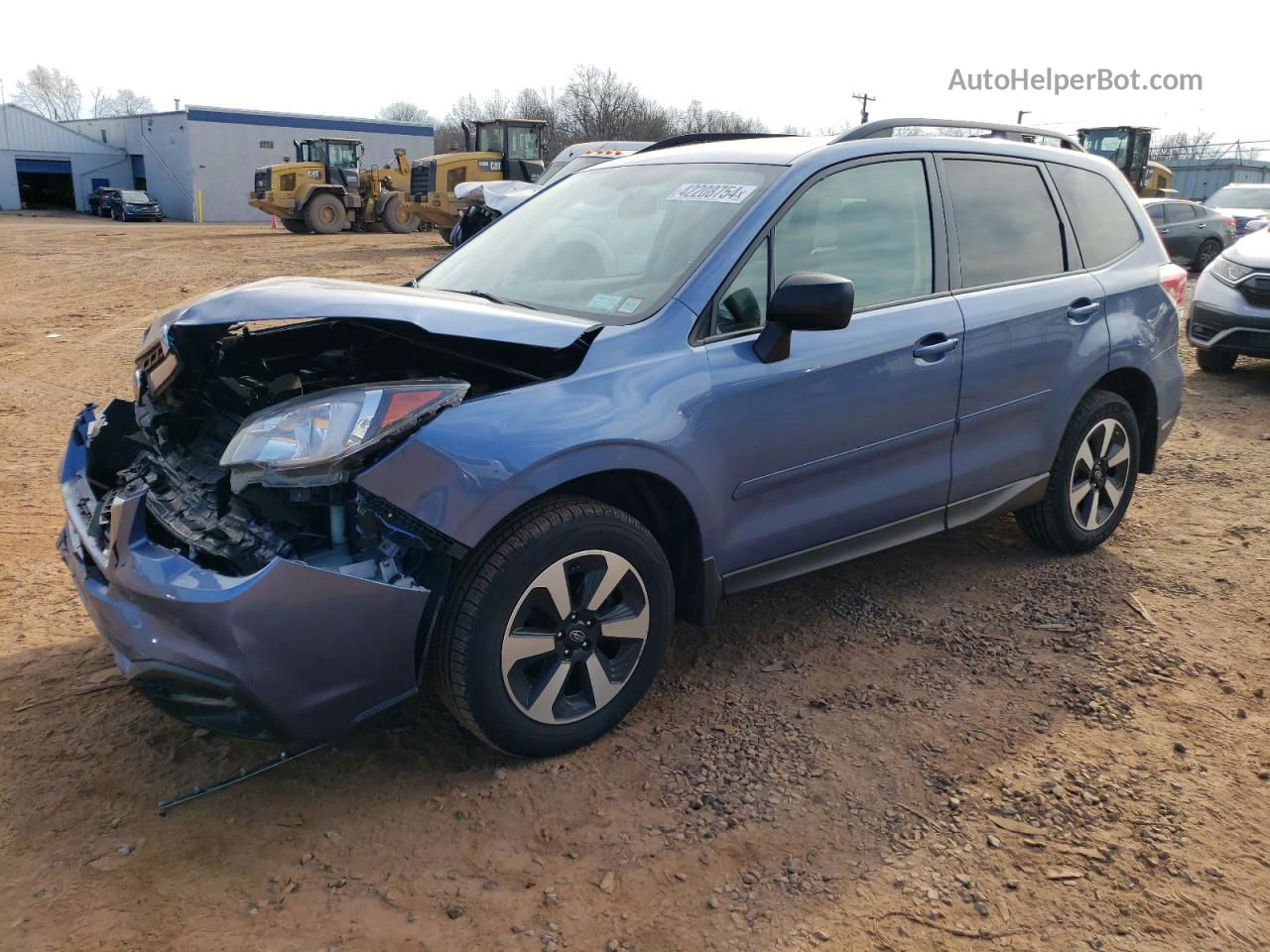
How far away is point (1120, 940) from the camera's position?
7.52 ft

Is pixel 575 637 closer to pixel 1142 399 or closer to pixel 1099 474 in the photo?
pixel 1099 474

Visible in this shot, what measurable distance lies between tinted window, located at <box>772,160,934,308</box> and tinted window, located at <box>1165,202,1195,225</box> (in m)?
16.7

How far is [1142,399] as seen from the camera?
4.64m

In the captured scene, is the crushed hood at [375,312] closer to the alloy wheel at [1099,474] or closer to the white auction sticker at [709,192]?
the white auction sticker at [709,192]

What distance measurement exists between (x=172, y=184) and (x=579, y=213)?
52424 millimetres

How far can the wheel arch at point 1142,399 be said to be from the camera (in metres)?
4.50

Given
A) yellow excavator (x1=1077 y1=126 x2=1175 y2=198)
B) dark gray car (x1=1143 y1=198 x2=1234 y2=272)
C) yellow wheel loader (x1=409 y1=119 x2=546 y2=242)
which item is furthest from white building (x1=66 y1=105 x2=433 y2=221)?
dark gray car (x1=1143 y1=198 x2=1234 y2=272)

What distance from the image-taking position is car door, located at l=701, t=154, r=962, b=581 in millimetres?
3129

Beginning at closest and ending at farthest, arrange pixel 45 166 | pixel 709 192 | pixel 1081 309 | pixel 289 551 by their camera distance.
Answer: pixel 289 551 → pixel 709 192 → pixel 1081 309 → pixel 45 166

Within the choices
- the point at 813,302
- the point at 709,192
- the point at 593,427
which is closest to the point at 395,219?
the point at 709,192

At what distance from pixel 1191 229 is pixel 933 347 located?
56.7 ft

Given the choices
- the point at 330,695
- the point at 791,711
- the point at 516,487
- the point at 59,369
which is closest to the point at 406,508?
the point at 516,487

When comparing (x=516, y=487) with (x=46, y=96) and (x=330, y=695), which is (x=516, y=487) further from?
(x=46, y=96)

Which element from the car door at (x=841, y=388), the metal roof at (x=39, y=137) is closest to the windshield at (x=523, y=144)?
the car door at (x=841, y=388)
